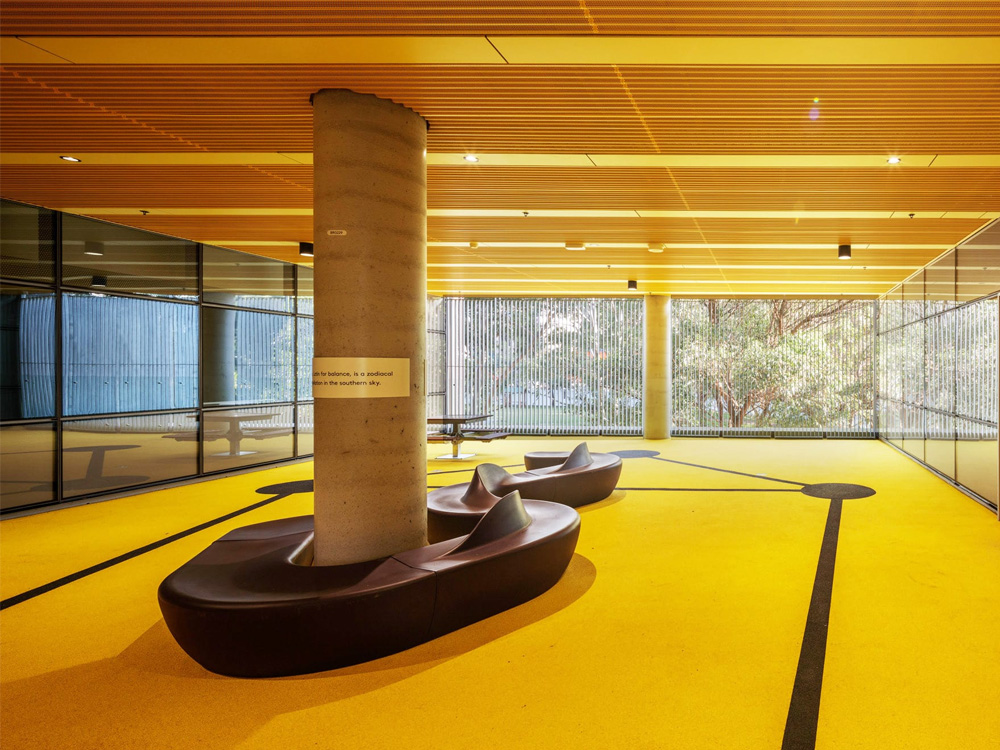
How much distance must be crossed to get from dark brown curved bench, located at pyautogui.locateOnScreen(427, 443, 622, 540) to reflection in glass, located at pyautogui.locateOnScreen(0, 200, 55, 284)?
548 cm

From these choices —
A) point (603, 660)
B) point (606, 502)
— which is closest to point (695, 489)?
point (606, 502)

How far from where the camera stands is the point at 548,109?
4398 millimetres

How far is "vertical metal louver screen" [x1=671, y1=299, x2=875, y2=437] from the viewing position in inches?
616

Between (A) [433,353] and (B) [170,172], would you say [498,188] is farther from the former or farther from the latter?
(A) [433,353]

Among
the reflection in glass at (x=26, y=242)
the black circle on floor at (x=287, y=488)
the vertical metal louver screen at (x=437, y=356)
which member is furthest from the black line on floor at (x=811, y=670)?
the vertical metal louver screen at (x=437, y=356)

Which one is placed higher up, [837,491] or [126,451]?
[126,451]

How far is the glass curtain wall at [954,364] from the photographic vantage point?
722 centimetres

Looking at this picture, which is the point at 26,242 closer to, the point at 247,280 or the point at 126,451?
the point at 126,451

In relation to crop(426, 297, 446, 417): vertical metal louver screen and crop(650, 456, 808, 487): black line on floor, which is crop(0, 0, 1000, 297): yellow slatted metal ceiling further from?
crop(426, 297, 446, 417): vertical metal louver screen

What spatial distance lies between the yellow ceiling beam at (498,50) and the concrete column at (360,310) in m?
A: 0.52

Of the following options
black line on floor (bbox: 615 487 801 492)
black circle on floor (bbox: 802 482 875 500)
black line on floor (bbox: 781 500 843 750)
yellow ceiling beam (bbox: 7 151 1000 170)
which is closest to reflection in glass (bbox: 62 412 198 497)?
yellow ceiling beam (bbox: 7 151 1000 170)

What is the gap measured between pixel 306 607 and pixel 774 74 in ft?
13.6

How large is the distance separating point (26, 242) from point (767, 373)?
654 inches

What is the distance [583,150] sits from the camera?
17.3 feet
